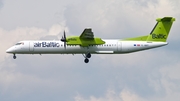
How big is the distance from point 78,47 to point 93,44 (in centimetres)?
149

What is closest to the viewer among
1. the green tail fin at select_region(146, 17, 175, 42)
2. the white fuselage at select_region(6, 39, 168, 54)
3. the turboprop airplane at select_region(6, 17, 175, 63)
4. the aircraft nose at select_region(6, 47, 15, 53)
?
the turboprop airplane at select_region(6, 17, 175, 63)

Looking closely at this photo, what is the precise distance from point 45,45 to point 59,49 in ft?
4.66

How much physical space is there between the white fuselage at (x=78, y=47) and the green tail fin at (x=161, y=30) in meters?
0.65

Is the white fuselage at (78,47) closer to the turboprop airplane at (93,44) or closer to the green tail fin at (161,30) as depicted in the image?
the turboprop airplane at (93,44)

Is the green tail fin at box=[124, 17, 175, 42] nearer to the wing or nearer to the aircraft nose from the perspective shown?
the wing

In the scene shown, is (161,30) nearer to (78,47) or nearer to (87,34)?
(87,34)

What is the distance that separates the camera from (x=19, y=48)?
2207 inches

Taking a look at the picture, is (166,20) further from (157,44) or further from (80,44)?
(80,44)

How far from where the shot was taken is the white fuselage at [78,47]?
55469 mm

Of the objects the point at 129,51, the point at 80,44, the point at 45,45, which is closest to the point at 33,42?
the point at 45,45

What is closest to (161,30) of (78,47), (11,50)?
(78,47)

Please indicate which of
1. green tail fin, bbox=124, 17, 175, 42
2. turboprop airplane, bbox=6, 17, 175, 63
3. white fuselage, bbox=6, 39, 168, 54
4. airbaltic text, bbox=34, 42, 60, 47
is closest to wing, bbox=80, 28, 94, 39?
turboprop airplane, bbox=6, 17, 175, 63

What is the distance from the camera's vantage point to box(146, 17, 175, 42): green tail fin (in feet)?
187

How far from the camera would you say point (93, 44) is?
182ft
